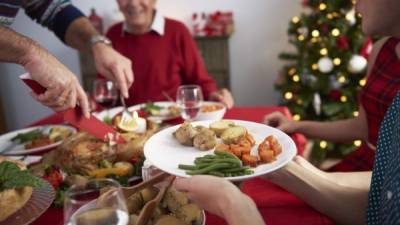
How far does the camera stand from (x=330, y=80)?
9.92ft

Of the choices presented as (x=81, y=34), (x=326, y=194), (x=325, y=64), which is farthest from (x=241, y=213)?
(x=325, y=64)

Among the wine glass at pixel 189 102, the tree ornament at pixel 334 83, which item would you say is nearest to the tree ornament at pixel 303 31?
the tree ornament at pixel 334 83

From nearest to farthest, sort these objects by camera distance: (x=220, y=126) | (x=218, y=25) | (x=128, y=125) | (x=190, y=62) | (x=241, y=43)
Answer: (x=220, y=126) → (x=128, y=125) → (x=190, y=62) → (x=218, y=25) → (x=241, y=43)

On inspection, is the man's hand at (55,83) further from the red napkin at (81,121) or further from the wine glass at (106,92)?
the wine glass at (106,92)

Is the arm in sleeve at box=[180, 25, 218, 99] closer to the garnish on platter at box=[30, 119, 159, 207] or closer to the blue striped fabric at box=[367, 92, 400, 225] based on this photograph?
the garnish on platter at box=[30, 119, 159, 207]

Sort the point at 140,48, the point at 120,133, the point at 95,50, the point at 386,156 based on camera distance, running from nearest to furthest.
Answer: the point at 386,156
the point at 120,133
the point at 95,50
the point at 140,48

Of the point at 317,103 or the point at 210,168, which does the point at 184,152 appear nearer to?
the point at 210,168

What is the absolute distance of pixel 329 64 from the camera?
2.93 m

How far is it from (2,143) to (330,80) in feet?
7.95

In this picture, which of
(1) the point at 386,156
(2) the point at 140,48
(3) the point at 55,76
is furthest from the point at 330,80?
(3) the point at 55,76

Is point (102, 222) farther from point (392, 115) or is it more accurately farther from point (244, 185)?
point (392, 115)

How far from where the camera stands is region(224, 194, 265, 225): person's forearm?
716 millimetres

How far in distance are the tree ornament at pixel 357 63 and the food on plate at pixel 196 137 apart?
2.27 meters

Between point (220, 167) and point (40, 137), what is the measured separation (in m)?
0.94
